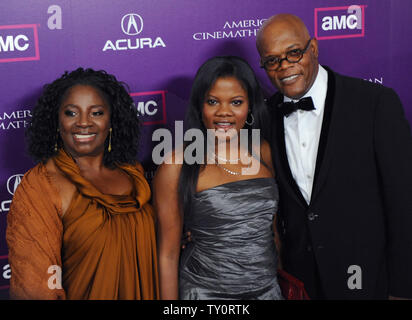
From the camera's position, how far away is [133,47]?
2506mm

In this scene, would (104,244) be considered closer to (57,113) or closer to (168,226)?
(168,226)

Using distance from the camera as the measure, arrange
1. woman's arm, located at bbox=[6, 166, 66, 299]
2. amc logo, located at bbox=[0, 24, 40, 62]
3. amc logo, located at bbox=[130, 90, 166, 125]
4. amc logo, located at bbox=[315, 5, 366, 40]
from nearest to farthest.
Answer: woman's arm, located at bbox=[6, 166, 66, 299] → amc logo, located at bbox=[0, 24, 40, 62] → amc logo, located at bbox=[130, 90, 166, 125] → amc logo, located at bbox=[315, 5, 366, 40]

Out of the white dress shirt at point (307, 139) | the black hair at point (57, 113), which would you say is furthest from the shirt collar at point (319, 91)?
the black hair at point (57, 113)

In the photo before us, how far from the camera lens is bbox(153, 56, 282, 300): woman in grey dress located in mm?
1933

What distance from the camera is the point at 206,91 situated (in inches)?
77.5

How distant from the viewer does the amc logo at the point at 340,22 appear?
110 inches

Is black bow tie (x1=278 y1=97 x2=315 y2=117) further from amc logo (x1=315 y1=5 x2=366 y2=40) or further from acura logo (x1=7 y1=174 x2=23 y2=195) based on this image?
acura logo (x1=7 y1=174 x2=23 y2=195)

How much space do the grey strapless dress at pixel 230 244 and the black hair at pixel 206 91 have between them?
0.18 ft

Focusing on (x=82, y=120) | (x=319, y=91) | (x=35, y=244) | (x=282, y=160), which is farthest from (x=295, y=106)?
(x=35, y=244)

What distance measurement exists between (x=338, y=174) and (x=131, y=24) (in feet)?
4.37

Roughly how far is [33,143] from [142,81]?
2.45 feet

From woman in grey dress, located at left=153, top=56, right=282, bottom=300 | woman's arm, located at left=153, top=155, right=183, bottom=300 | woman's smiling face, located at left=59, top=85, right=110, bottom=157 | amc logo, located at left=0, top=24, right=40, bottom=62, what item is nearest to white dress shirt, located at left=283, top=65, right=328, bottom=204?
woman in grey dress, located at left=153, top=56, right=282, bottom=300

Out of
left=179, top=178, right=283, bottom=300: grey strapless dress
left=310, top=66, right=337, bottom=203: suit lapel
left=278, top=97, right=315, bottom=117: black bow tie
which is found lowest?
left=179, top=178, right=283, bottom=300: grey strapless dress

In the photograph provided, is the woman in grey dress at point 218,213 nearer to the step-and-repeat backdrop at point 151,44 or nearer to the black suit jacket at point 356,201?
the black suit jacket at point 356,201
